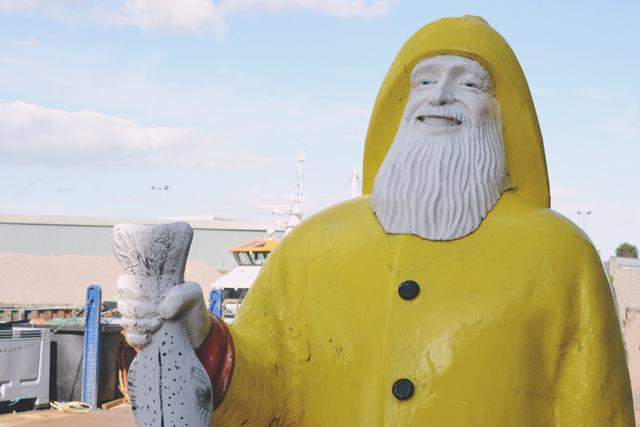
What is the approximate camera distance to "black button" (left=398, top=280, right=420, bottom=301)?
2.17m

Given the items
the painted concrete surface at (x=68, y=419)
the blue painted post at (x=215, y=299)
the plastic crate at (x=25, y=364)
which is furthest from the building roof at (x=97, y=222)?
the painted concrete surface at (x=68, y=419)

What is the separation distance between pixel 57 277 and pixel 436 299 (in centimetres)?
3157

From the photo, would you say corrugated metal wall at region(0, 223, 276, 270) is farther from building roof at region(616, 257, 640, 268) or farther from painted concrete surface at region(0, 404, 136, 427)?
painted concrete surface at region(0, 404, 136, 427)

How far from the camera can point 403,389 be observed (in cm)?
205

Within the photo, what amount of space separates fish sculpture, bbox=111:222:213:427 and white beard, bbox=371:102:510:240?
0.81 meters

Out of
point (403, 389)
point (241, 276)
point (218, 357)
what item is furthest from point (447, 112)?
point (241, 276)

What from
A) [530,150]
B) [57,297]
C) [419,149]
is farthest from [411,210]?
[57,297]

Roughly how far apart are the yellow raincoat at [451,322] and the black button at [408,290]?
0.03 meters

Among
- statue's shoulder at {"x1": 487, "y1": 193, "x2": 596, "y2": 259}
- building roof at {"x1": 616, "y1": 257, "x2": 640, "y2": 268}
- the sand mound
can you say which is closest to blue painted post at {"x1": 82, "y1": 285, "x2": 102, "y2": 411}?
statue's shoulder at {"x1": 487, "y1": 193, "x2": 596, "y2": 259}

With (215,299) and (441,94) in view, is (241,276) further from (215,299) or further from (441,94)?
(441,94)

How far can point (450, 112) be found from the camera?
239cm

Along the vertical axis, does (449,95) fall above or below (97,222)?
below

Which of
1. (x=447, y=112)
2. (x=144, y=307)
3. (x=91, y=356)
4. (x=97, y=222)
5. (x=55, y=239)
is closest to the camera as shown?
(x=144, y=307)

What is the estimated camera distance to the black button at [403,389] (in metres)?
2.05
